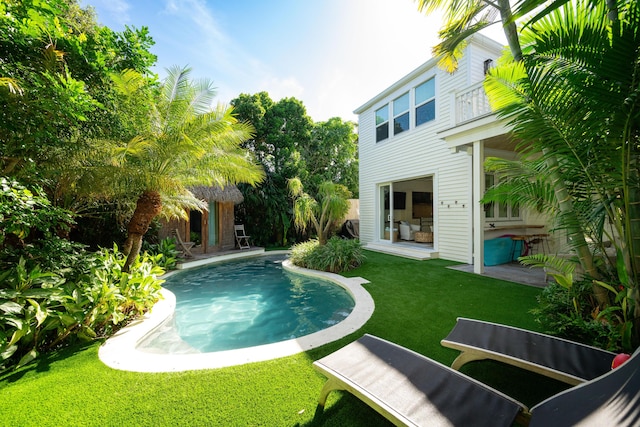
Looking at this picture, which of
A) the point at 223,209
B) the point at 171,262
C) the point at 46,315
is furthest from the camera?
the point at 223,209

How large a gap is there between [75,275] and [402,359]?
482cm

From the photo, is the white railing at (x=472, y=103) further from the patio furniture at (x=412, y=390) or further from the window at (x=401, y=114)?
the patio furniture at (x=412, y=390)

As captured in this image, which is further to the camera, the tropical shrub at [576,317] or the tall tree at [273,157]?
the tall tree at [273,157]

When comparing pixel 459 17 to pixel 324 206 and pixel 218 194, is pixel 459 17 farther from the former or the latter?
pixel 218 194

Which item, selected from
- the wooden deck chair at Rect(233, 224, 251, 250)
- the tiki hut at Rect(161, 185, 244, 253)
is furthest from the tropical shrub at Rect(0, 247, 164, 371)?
the wooden deck chair at Rect(233, 224, 251, 250)

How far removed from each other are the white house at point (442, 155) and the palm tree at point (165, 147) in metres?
6.29

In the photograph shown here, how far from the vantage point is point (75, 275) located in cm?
396

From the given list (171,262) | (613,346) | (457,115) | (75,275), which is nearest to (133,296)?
(75,275)

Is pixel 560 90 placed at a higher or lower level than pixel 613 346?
higher

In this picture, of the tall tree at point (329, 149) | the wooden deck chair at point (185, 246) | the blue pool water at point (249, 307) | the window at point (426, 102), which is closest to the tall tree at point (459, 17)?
the window at point (426, 102)

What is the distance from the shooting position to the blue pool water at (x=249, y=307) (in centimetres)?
444

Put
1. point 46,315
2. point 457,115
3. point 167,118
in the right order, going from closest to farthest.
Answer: point 46,315 < point 167,118 < point 457,115

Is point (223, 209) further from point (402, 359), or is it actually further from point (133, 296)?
point (402, 359)

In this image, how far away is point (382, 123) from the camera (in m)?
11.9
